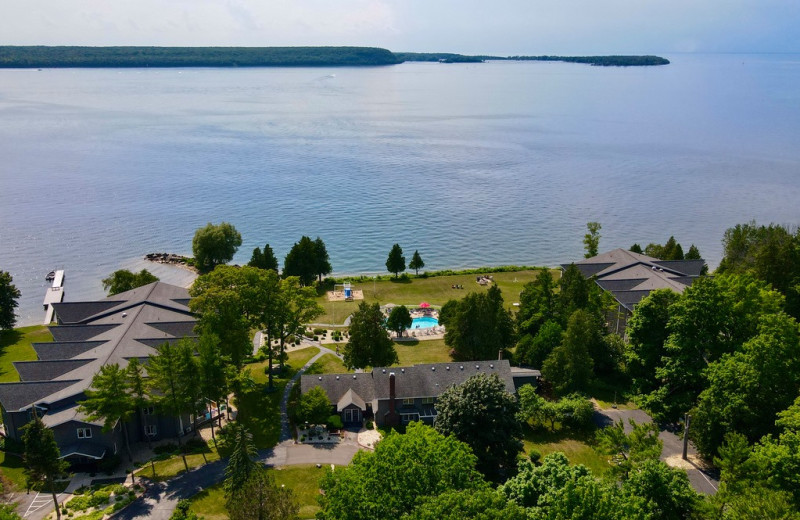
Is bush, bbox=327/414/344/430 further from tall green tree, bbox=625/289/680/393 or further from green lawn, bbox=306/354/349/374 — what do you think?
tall green tree, bbox=625/289/680/393

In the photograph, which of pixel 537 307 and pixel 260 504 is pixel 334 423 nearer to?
pixel 260 504

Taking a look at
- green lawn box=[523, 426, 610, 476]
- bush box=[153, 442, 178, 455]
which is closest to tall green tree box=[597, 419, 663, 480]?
green lawn box=[523, 426, 610, 476]

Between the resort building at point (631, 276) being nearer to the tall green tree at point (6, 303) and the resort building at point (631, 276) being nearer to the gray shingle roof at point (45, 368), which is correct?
the gray shingle roof at point (45, 368)

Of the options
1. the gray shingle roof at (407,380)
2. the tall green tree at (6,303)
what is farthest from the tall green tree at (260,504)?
the tall green tree at (6,303)

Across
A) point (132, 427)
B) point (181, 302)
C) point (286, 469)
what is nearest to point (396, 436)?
point (286, 469)

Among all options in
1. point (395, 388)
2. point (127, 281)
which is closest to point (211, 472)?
point (395, 388)

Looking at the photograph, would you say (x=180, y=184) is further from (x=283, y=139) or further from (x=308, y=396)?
(x=308, y=396)
